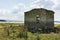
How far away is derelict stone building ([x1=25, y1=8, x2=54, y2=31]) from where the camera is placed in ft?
110

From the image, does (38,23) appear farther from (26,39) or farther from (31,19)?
(26,39)

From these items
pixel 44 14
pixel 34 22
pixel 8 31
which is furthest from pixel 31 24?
pixel 8 31

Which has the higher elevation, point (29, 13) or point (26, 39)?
point (29, 13)

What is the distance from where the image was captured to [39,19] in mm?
33656

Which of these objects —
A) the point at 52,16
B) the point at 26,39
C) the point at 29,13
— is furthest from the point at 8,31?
the point at 52,16

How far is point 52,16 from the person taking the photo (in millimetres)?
34656

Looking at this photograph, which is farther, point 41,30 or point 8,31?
point 41,30

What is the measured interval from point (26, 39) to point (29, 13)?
1196 cm

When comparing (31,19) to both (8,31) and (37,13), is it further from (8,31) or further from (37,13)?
(8,31)

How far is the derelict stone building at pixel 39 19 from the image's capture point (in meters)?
33.6

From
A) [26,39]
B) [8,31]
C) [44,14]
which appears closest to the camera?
[26,39]

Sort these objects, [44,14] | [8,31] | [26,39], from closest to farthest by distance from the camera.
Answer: [26,39], [8,31], [44,14]

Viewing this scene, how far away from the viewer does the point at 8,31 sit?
27.8 meters

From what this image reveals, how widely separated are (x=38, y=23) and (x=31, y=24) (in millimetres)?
1246
